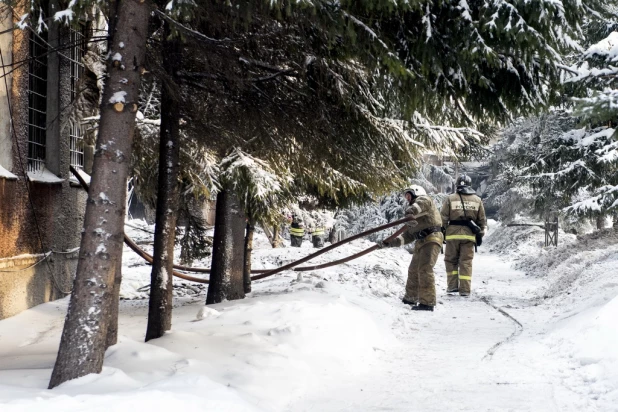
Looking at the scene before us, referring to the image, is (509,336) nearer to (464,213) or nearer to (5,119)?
(464,213)

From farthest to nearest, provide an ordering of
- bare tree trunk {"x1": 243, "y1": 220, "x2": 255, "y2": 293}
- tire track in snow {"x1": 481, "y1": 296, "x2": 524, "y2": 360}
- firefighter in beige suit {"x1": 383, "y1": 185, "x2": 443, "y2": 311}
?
bare tree trunk {"x1": 243, "y1": 220, "x2": 255, "y2": 293}
firefighter in beige suit {"x1": 383, "y1": 185, "x2": 443, "y2": 311}
tire track in snow {"x1": 481, "y1": 296, "x2": 524, "y2": 360}

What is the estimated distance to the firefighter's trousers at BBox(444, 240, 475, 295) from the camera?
1120 centimetres

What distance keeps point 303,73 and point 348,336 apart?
9.33ft

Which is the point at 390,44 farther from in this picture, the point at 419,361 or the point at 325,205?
the point at 325,205

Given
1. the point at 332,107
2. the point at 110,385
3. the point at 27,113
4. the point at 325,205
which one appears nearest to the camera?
the point at 110,385

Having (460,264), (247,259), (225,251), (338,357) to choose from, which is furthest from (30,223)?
(460,264)

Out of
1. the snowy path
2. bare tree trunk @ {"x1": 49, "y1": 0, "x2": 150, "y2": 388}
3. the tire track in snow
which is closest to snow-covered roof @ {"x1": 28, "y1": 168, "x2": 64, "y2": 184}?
bare tree trunk @ {"x1": 49, "y1": 0, "x2": 150, "y2": 388}

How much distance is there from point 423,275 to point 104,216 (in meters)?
6.47

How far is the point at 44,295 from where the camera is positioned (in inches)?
387

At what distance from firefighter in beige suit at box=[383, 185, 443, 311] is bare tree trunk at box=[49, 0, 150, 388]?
6086 millimetres

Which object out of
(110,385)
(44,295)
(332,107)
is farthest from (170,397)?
(44,295)

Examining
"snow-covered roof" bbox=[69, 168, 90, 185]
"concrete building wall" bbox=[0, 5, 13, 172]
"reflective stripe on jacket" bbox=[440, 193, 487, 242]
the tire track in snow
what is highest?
"concrete building wall" bbox=[0, 5, 13, 172]

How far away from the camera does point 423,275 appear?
9.90 metres

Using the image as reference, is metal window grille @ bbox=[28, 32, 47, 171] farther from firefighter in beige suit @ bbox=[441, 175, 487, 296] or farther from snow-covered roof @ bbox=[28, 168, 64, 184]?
firefighter in beige suit @ bbox=[441, 175, 487, 296]
